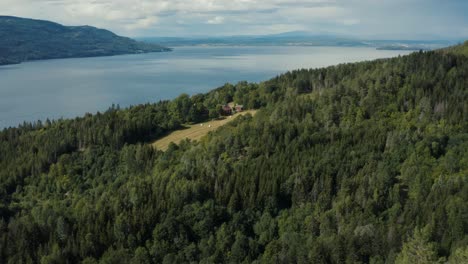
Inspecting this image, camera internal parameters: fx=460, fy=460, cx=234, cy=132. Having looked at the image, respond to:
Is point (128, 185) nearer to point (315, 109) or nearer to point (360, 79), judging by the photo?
point (315, 109)

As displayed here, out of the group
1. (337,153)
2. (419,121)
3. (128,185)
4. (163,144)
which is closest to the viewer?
(128,185)

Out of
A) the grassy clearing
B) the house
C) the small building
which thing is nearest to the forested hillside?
the grassy clearing

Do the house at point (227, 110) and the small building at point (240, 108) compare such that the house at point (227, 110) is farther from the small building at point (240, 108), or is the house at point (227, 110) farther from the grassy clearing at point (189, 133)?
the grassy clearing at point (189, 133)

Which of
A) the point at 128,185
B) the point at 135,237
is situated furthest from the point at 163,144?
the point at 135,237

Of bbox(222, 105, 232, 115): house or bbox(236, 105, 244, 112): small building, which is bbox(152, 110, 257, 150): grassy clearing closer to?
bbox(222, 105, 232, 115): house

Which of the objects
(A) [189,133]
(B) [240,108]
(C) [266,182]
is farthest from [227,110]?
(C) [266,182]

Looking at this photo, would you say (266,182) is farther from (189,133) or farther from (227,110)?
(227,110)
